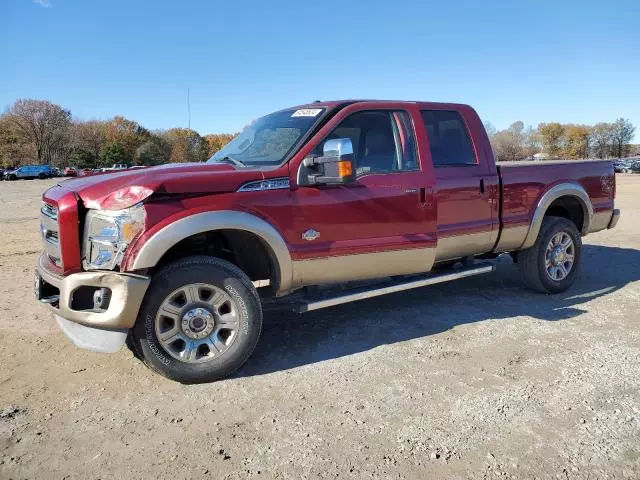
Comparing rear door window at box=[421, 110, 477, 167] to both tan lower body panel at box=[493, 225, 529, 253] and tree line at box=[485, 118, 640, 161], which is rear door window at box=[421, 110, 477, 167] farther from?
tree line at box=[485, 118, 640, 161]

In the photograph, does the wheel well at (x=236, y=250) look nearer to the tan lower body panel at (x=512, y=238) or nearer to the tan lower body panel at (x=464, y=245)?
the tan lower body panel at (x=464, y=245)

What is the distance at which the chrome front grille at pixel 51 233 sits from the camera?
11.7 feet

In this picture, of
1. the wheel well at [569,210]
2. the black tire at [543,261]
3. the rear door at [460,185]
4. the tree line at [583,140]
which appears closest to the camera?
the rear door at [460,185]

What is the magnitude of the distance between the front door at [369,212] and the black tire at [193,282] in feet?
1.69

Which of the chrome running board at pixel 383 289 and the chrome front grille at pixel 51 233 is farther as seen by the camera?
the chrome running board at pixel 383 289

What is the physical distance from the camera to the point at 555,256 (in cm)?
579

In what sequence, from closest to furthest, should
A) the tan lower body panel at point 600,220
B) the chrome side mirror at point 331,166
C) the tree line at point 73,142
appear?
the chrome side mirror at point 331,166
the tan lower body panel at point 600,220
the tree line at point 73,142

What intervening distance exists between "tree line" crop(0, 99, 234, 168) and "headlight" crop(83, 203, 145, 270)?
58663mm

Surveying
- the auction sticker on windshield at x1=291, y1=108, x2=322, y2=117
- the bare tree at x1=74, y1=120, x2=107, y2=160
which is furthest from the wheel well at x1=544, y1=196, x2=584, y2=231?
the bare tree at x1=74, y1=120, x2=107, y2=160

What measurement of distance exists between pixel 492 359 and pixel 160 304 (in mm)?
2522

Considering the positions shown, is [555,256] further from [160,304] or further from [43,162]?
[43,162]

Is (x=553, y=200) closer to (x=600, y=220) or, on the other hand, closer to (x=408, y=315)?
(x=600, y=220)

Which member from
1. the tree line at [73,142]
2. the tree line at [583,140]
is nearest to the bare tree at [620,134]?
the tree line at [583,140]

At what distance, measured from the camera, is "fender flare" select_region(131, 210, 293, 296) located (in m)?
3.33
